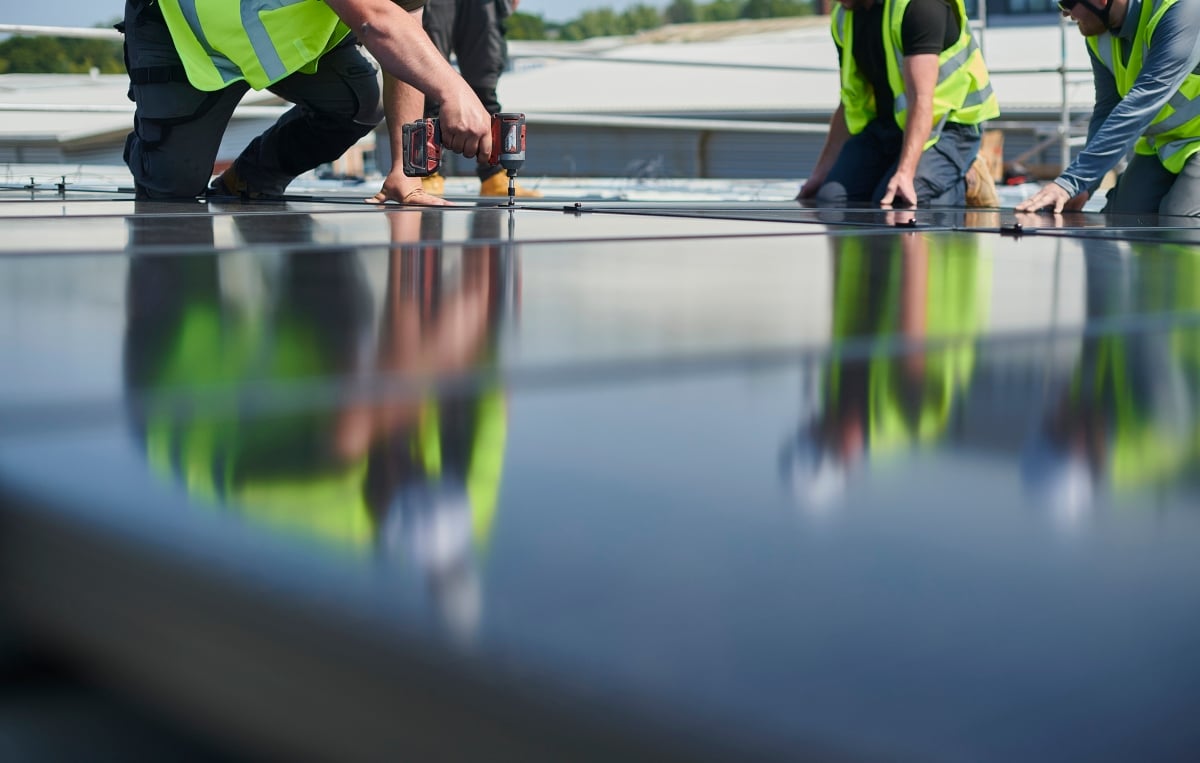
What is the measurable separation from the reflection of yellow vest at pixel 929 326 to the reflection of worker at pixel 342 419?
6.9 inches

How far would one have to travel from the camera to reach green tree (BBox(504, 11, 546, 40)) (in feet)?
108

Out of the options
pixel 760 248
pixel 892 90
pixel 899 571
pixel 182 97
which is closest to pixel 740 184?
pixel 892 90

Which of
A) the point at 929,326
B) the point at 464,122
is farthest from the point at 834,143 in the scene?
the point at 929,326

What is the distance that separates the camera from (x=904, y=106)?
12.1 ft

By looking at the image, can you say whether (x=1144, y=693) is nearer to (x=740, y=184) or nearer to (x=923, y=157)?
(x=923, y=157)

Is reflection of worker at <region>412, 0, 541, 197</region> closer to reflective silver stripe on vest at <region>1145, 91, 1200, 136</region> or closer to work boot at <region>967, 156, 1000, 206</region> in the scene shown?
work boot at <region>967, 156, 1000, 206</region>

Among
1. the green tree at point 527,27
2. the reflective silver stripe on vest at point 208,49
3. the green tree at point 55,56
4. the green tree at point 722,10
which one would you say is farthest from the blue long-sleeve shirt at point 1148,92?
the green tree at point 722,10

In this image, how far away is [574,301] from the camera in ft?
3.57

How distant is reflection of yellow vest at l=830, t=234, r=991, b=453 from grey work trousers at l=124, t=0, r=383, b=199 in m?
1.77

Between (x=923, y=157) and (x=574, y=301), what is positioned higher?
(x=923, y=157)

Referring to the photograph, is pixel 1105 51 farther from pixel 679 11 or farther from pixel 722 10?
pixel 679 11

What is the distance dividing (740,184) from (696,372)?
661 centimetres

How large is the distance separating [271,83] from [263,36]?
0.16 metres

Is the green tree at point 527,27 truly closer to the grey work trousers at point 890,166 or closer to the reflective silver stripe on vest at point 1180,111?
the grey work trousers at point 890,166
